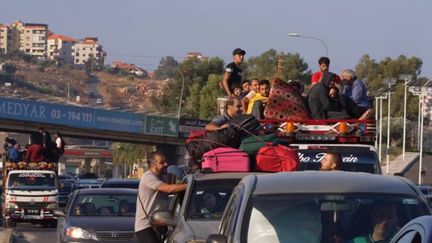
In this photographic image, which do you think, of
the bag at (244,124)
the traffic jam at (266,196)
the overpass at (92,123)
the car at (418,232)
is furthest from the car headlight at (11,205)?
the overpass at (92,123)

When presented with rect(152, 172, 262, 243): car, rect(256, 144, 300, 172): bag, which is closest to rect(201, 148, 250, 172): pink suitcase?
rect(256, 144, 300, 172): bag

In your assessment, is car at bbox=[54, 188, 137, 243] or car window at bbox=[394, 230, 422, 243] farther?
car at bbox=[54, 188, 137, 243]

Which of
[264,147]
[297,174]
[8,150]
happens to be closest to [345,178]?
[297,174]

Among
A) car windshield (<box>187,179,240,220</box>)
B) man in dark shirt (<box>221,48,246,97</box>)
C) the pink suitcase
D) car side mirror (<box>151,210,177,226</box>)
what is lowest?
car side mirror (<box>151,210,177,226</box>)

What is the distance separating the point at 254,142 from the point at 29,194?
23.2m

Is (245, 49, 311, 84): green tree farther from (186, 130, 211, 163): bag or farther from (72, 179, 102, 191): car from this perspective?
(186, 130, 211, 163): bag

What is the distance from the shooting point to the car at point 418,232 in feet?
20.6

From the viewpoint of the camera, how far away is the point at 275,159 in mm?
13969

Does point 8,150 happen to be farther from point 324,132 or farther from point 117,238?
point 324,132

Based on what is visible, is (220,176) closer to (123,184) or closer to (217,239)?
(217,239)

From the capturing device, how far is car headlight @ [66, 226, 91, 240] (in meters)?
19.5

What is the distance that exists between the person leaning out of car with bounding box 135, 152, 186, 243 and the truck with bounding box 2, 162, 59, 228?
880 inches

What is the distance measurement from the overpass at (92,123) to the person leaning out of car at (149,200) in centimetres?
5813

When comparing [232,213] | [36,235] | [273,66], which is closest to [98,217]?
[232,213]
